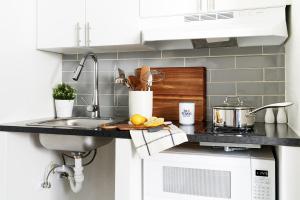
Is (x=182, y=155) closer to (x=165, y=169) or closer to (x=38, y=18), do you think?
(x=165, y=169)

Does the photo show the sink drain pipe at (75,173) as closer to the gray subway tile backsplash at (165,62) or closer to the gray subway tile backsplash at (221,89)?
the gray subway tile backsplash at (165,62)

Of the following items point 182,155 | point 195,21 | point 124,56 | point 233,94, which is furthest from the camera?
point 124,56

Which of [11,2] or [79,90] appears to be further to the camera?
[79,90]

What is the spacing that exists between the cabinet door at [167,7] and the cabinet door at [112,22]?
57 mm

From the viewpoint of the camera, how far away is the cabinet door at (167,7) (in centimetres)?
167

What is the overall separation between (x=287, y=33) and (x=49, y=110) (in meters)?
1.62

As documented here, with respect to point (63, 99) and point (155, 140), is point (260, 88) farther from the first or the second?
point (63, 99)

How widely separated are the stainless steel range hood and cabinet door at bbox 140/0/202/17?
0.03 metres

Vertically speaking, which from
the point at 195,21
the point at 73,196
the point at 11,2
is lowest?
the point at 73,196

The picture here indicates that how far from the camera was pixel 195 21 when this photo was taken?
5.44 feet

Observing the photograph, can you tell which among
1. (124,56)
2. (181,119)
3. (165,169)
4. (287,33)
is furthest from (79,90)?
(287,33)

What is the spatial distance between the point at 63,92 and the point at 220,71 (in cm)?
109

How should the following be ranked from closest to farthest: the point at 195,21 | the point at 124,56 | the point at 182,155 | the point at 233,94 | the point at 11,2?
the point at 182,155, the point at 195,21, the point at 11,2, the point at 233,94, the point at 124,56

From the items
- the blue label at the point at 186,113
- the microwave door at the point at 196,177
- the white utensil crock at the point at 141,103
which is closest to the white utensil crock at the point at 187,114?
the blue label at the point at 186,113
